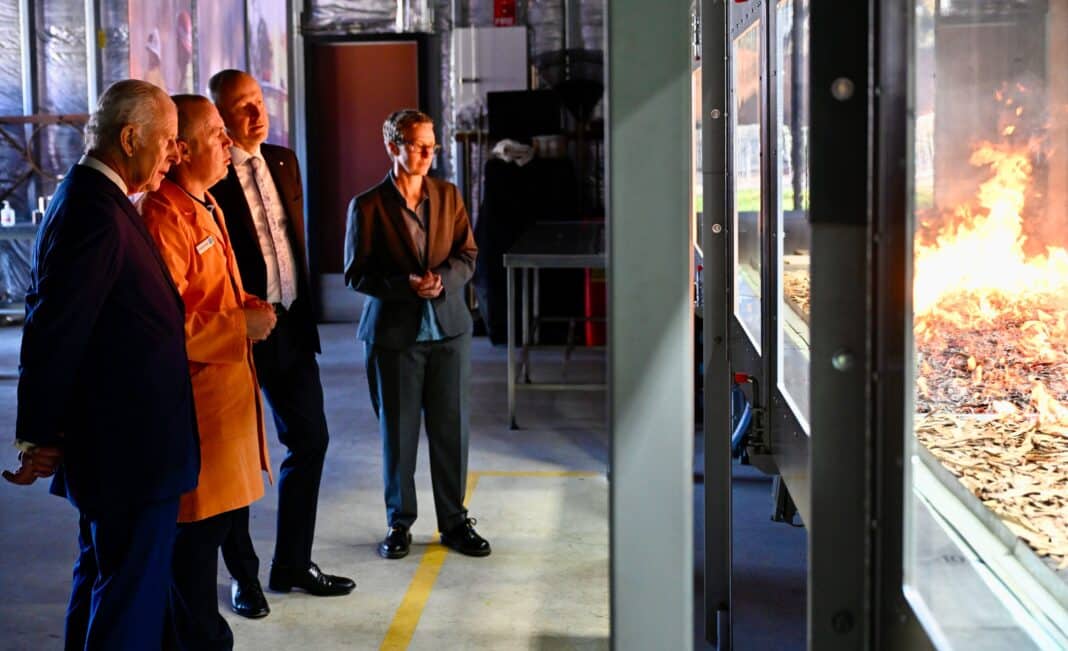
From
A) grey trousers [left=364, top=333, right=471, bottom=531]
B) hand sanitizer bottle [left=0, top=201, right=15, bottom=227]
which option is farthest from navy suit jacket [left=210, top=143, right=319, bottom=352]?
hand sanitizer bottle [left=0, top=201, right=15, bottom=227]

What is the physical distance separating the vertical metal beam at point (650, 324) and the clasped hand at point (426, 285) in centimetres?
297

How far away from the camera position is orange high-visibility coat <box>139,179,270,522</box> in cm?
349

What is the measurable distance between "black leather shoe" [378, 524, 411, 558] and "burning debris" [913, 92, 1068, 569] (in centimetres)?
282

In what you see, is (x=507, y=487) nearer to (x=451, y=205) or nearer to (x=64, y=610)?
(x=451, y=205)

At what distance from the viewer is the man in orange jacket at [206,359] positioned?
3504mm

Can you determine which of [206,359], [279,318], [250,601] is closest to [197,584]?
[206,359]

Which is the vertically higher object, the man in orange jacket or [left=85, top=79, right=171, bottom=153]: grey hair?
[left=85, top=79, right=171, bottom=153]: grey hair

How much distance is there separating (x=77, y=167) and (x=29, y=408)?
627 mm

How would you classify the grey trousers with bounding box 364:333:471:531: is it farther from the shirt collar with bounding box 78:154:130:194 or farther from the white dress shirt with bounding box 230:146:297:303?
the shirt collar with bounding box 78:154:130:194

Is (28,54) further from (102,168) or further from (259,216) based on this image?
(102,168)

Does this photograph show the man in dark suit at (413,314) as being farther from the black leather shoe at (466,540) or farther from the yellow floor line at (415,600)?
the yellow floor line at (415,600)

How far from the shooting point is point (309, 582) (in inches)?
188

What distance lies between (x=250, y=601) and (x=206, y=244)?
159cm

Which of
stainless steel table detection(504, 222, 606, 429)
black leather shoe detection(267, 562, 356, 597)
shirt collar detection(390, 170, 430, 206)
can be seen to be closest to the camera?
black leather shoe detection(267, 562, 356, 597)
